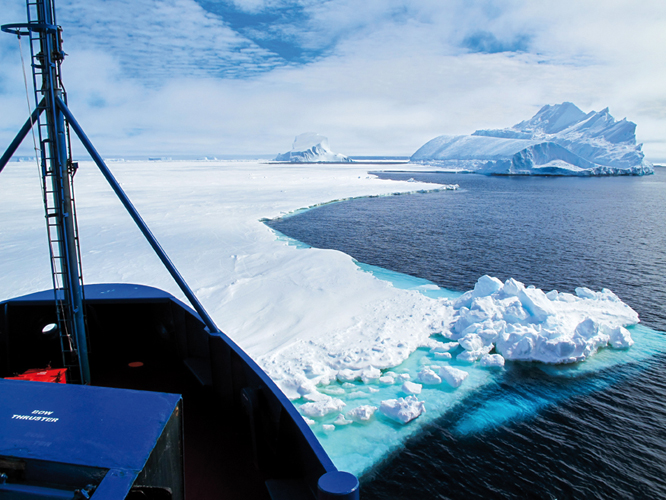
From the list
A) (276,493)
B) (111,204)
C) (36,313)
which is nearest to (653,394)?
(276,493)

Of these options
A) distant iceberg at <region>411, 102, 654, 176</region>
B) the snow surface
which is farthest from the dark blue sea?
distant iceberg at <region>411, 102, 654, 176</region>

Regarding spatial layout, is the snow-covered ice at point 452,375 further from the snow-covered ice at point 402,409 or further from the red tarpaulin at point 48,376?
the red tarpaulin at point 48,376

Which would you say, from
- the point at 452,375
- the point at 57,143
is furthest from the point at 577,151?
the point at 57,143

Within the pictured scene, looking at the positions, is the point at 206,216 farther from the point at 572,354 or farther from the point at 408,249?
the point at 572,354

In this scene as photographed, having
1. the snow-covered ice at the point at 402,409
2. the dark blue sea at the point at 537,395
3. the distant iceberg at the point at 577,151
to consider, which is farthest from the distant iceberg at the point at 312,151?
the snow-covered ice at the point at 402,409

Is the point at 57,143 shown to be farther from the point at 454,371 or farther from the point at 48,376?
the point at 454,371

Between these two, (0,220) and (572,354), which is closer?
(572,354)
